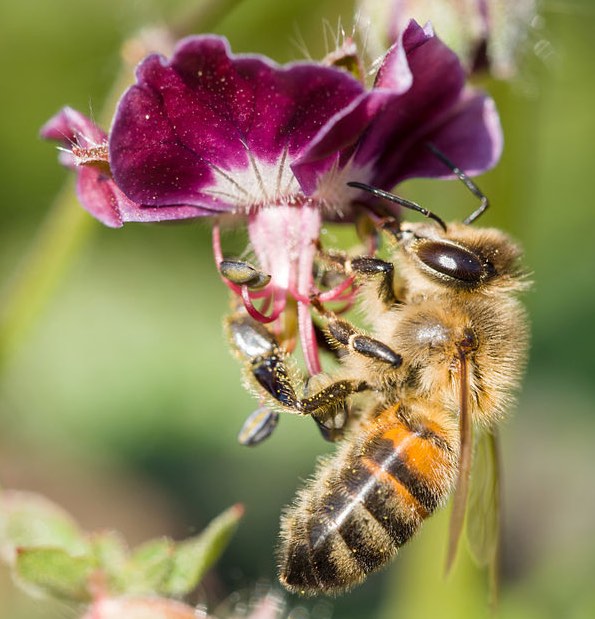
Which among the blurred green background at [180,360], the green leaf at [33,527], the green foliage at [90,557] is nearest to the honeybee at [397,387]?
the green foliage at [90,557]

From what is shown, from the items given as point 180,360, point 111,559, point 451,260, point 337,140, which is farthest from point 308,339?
point 180,360

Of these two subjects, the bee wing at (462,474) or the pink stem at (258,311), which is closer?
the bee wing at (462,474)

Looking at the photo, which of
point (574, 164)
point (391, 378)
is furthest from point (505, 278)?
point (574, 164)

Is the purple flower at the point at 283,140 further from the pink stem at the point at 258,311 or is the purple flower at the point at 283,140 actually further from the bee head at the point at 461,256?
the bee head at the point at 461,256

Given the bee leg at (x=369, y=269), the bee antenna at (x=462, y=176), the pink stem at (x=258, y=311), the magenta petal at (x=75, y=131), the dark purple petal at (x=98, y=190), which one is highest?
the bee antenna at (x=462, y=176)

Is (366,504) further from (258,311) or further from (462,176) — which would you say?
(462,176)
